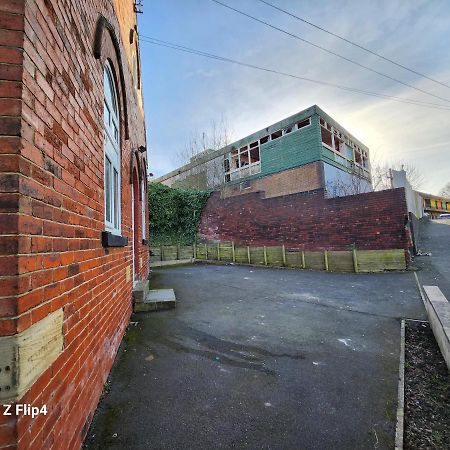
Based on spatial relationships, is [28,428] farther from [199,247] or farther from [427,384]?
[199,247]

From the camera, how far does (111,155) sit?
11.6ft

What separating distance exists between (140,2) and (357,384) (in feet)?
34.8

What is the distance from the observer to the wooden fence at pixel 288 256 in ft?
31.9

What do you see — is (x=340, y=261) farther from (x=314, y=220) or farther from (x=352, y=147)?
(x=352, y=147)

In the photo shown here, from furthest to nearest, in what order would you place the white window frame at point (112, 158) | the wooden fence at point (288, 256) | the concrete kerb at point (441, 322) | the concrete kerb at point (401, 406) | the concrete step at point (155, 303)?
the wooden fence at point (288, 256), the concrete step at point (155, 303), the white window frame at point (112, 158), the concrete kerb at point (441, 322), the concrete kerb at point (401, 406)

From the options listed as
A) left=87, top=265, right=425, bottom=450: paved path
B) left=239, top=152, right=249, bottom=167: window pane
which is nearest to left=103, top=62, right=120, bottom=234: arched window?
left=87, top=265, right=425, bottom=450: paved path

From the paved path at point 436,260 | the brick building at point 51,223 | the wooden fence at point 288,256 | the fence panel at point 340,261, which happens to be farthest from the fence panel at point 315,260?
the brick building at point 51,223

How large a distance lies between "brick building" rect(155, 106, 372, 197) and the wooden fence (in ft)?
12.7

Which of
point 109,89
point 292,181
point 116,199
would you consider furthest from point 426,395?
point 292,181

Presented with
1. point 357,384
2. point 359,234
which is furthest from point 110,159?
point 359,234

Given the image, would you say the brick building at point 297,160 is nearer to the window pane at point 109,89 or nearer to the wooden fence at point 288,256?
the wooden fence at point 288,256

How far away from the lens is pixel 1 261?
109 centimetres

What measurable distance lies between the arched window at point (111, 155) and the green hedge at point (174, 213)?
13819 millimetres

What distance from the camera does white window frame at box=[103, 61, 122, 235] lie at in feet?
11.2
